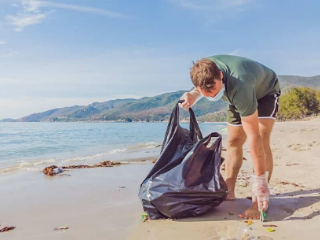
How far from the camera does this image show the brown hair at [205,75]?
2508 millimetres

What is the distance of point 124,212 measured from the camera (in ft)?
10.7

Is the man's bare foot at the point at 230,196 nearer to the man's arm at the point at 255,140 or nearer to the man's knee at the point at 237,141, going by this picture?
the man's knee at the point at 237,141

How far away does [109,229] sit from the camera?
9.05 ft

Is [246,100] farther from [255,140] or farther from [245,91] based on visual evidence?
[255,140]

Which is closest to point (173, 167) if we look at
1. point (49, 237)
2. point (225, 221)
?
point (225, 221)

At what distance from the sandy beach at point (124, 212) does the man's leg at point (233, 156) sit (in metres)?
0.19

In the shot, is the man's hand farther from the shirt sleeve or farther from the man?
the shirt sleeve

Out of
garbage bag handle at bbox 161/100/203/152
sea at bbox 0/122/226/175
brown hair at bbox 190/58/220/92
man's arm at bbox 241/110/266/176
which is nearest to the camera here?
brown hair at bbox 190/58/220/92

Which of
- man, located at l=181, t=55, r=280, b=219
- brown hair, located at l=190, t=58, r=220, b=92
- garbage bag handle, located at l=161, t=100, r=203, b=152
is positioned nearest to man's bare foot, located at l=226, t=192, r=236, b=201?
man, located at l=181, t=55, r=280, b=219

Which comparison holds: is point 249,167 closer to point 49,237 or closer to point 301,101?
point 49,237

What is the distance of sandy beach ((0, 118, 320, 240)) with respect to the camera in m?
2.59

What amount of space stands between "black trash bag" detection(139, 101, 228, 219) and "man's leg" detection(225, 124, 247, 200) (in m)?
0.39

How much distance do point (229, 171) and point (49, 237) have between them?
190cm

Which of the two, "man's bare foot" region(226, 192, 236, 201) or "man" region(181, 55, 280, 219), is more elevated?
"man" region(181, 55, 280, 219)
